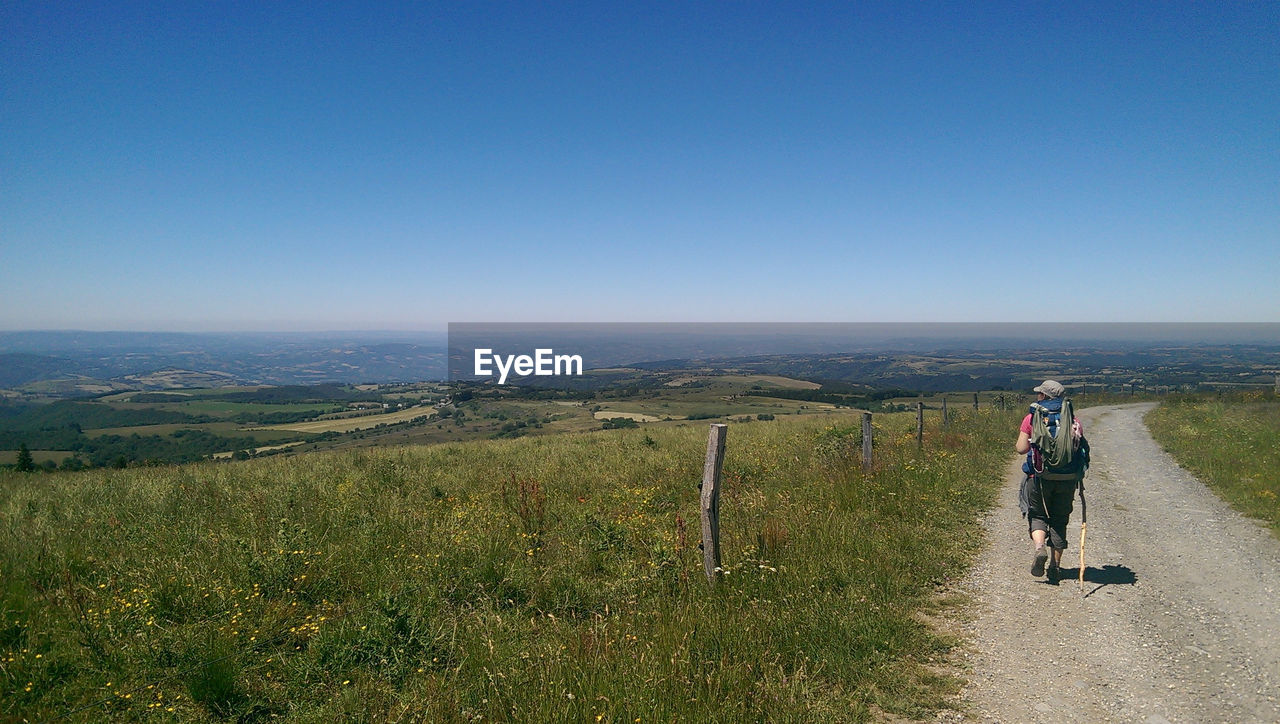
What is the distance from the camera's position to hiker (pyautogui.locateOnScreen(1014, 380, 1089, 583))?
6.00 metres

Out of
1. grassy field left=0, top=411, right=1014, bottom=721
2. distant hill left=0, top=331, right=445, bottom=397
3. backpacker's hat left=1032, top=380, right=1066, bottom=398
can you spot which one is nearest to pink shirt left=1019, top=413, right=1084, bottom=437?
backpacker's hat left=1032, top=380, right=1066, bottom=398

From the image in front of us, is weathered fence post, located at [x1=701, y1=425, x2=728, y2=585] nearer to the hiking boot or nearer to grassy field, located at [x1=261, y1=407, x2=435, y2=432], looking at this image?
the hiking boot

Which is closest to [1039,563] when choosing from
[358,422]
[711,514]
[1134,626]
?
[1134,626]

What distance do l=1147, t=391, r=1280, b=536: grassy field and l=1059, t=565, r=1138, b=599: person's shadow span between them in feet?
11.1

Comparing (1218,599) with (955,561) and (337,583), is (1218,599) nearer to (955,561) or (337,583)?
(955,561)

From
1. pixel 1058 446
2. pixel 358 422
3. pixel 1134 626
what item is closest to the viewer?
pixel 1134 626

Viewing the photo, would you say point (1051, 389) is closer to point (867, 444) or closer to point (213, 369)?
point (867, 444)

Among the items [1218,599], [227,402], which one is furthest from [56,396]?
[1218,599]

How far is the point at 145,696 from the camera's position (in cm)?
391

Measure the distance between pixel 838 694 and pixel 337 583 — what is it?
500 cm

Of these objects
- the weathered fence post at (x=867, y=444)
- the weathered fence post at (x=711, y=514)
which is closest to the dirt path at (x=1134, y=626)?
the weathered fence post at (x=711, y=514)

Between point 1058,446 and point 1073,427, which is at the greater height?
point 1073,427

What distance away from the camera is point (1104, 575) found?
6.15 m

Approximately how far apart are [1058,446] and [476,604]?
20.9ft
